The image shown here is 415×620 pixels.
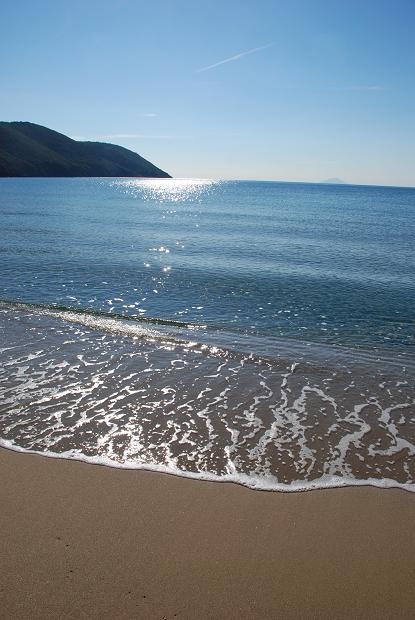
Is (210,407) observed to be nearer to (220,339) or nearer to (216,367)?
(216,367)

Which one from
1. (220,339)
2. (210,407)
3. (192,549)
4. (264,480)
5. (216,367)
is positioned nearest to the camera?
(192,549)

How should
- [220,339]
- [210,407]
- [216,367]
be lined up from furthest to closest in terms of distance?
[220,339]
[216,367]
[210,407]

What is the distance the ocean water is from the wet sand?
0.64 metres

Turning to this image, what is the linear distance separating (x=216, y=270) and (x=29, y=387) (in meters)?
17.8

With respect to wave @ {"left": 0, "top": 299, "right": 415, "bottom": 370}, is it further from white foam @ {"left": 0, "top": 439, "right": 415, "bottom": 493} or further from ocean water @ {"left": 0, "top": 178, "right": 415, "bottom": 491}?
white foam @ {"left": 0, "top": 439, "right": 415, "bottom": 493}

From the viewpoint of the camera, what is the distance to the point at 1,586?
5250mm

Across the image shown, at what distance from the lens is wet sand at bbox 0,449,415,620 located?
16.9ft

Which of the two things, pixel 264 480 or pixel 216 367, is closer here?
pixel 264 480

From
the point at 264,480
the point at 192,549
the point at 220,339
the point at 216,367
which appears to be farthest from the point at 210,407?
the point at 220,339

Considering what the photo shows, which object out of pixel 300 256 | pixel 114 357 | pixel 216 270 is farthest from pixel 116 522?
pixel 300 256

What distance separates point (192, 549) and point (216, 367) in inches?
289

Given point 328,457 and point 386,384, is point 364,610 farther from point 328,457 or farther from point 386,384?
point 386,384

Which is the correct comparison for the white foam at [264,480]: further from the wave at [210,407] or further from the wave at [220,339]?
the wave at [220,339]

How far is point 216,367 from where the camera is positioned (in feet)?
43.1
